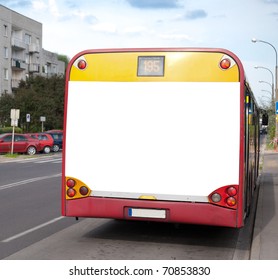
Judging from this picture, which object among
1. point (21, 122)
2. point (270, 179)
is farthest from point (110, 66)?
point (21, 122)

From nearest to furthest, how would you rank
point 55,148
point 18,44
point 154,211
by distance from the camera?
1. point 154,211
2. point 55,148
3. point 18,44

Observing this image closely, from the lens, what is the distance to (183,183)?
22.7ft

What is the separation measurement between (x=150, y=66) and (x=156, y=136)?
3.06 ft

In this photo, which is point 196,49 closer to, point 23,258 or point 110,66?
point 110,66

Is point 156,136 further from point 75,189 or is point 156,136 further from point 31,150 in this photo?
point 31,150

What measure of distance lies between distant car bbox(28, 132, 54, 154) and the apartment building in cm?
2575

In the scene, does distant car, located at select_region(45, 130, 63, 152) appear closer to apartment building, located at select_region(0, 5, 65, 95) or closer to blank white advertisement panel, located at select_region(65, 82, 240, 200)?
apartment building, located at select_region(0, 5, 65, 95)

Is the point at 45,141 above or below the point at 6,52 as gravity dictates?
below

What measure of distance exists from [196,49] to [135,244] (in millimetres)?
2839

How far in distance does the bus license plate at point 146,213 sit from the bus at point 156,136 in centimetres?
1

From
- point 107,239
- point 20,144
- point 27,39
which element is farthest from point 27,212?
point 27,39

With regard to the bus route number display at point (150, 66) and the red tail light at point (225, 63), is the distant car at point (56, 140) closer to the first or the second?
the bus route number display at point (150, 66)

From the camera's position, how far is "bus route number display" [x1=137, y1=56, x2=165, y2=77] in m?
7.08

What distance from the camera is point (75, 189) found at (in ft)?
23.9
